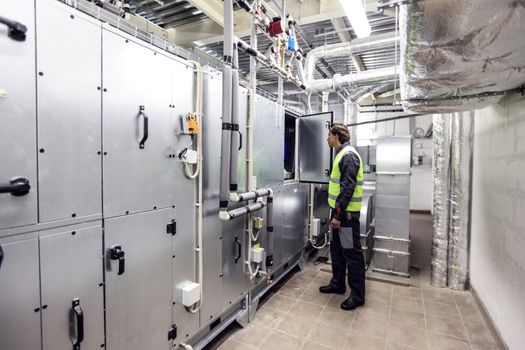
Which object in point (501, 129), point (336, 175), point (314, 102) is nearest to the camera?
point (501, 129)

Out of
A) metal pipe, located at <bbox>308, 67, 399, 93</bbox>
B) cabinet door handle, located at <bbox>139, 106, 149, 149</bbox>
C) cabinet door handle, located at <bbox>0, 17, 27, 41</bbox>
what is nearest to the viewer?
cabinet door handle, located at <bbox>0, 17, 27, 41</bbox>

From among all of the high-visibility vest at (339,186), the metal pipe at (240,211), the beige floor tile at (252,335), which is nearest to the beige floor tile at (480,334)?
the high-visibility vest at (339,186)

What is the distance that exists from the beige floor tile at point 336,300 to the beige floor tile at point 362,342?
46 cm

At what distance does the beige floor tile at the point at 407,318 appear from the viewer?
2.47m

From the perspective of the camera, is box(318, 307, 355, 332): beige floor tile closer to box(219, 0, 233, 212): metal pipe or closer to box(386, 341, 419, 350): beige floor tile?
box(386, 341, 419, 350): beige floor tile

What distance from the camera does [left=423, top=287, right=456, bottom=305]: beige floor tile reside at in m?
2.89

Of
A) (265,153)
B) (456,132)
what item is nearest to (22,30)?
(265,153)

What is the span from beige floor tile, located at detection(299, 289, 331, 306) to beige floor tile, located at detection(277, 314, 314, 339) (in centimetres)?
34

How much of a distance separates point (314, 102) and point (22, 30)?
5.42 m

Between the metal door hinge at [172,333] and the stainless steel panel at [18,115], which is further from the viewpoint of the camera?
the metal door hinge at [172,333]

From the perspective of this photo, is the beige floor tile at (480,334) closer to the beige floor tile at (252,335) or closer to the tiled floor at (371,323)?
the tiled floor at (371,323)

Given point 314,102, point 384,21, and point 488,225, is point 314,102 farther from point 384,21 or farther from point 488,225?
point 488,225

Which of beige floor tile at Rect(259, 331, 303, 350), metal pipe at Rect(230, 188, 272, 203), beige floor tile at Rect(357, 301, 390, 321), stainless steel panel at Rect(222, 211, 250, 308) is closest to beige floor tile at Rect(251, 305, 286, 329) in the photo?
beige floor tile at Rect(259, 331, 303, 350)

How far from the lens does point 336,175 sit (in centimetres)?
278
